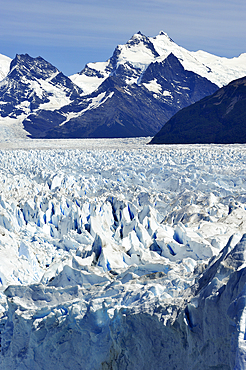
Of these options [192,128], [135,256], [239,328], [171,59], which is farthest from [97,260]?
[171,59]

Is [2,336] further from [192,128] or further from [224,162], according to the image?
[192,128]

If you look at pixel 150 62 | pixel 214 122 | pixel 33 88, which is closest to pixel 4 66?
pixel 33 88

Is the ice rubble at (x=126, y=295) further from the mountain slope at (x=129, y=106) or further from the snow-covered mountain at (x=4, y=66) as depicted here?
the snow-covered mountain at (x=4, y=66)

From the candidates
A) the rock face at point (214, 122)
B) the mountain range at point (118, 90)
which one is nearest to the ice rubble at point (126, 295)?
the rock face at point (214, 122)

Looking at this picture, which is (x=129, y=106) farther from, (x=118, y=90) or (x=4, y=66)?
(x=4, y=66)

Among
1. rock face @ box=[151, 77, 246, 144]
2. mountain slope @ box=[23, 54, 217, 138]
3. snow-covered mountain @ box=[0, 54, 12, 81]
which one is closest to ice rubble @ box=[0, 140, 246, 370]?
rock face @ box=[151, 77, 246, 144]
